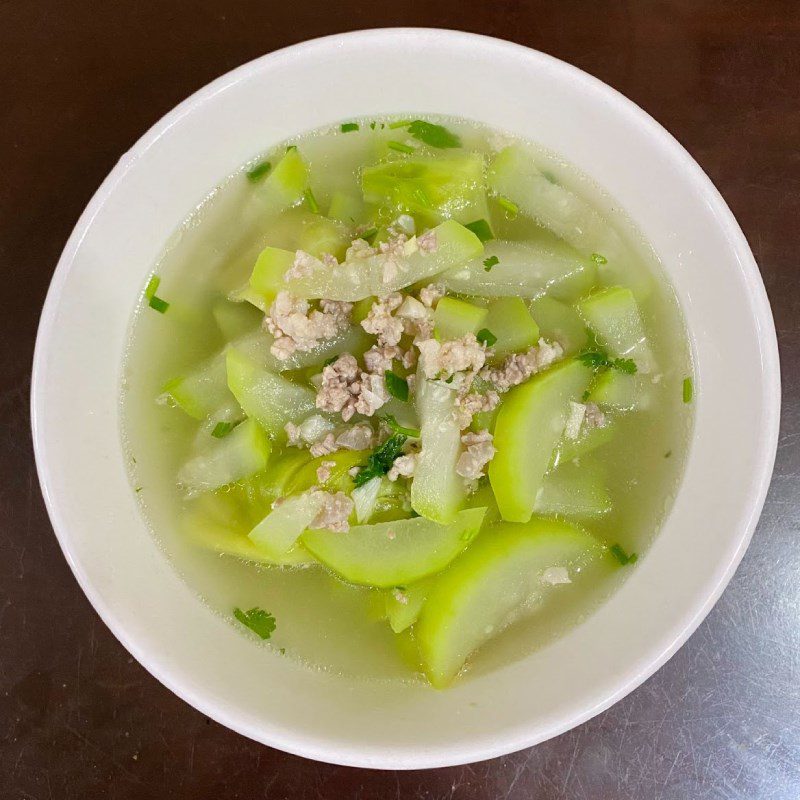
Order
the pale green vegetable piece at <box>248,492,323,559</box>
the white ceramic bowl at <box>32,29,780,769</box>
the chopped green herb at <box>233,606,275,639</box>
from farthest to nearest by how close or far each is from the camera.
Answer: the chopped green herb at <box>233,606,275,639</box>
the pale green vegetable piece at <box>248,492,323,559</box>
the white ceramic bowl at <box>32,29,780,769</box>

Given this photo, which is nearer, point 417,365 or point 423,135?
point 417,365

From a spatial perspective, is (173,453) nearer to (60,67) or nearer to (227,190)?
(227,190)

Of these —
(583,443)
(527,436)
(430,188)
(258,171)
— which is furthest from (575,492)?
(258,171)

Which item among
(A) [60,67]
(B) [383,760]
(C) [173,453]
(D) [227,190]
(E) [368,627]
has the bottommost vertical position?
(E) [368,627]

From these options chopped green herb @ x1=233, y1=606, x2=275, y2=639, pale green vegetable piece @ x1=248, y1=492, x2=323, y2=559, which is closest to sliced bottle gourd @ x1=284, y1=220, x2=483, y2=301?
pale green vegetable piece @ x1=248, y1=492, x2=323, y2=559

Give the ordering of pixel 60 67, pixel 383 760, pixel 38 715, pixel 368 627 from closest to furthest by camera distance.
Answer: pixel 383 760, pixel 368 627, pixel 38 715, pixel 60 67

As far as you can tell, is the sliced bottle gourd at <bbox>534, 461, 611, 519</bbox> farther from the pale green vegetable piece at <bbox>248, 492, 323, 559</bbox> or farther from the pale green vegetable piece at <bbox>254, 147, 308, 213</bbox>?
the pale green vegetable piece at <bbox>254, 147, 308, 213</bbox>

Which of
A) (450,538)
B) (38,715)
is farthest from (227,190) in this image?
(38,715)

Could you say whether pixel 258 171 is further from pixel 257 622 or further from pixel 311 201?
pixel 257 622

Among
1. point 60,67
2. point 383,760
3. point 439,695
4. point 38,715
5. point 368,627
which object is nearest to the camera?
point 383,760
